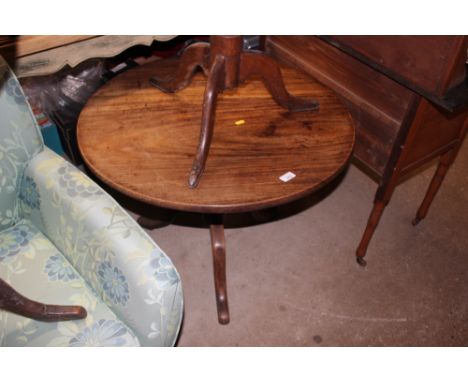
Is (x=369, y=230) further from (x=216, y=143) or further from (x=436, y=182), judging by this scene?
(x=216, y=143)

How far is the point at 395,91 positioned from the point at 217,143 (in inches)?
22.8

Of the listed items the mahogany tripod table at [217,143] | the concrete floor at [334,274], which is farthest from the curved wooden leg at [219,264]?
the mahogany tripod table at [217,143]

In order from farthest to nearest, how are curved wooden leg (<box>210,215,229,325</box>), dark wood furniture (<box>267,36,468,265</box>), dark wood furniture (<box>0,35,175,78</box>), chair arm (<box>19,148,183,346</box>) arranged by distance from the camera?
1. curved wooden leg (<box>210,215,229,325</box>)
2. dark wood furniture (<box>0,35,175,78</box>)
3. dark wood furniture (<box>267,36,468,265</box>)
4. chair arm (<box>19,148,183,346</box>)

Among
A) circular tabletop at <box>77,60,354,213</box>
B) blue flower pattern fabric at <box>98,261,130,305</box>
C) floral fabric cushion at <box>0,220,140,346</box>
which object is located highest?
circular tabletop at <box>77,60,354,213</box>

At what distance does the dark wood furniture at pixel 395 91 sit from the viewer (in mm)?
1205

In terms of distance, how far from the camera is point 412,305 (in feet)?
5.53

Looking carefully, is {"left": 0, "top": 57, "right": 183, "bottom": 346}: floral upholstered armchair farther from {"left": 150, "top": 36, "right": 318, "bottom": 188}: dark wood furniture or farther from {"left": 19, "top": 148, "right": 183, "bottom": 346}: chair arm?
{"left": 150, "top": 36, "right": 318, "bottom": 188}: dark wood furniture

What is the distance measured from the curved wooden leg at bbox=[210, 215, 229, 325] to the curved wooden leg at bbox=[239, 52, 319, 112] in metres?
0.46

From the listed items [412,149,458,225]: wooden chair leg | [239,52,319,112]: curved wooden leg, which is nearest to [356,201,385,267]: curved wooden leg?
[412,149,458,225]: wooden chair leg

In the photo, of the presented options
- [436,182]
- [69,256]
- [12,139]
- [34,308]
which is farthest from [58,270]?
[436,182]

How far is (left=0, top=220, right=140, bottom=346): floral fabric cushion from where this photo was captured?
1.07m

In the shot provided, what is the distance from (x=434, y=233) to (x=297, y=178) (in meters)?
1.09

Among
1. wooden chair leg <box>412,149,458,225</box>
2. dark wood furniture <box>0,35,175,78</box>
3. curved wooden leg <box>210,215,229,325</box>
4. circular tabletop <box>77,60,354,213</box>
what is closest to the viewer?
circular tabletop <box>77,60,354,213</box>

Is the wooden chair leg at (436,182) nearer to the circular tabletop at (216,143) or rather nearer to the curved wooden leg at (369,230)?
the curved wooden leg at (369,230)
